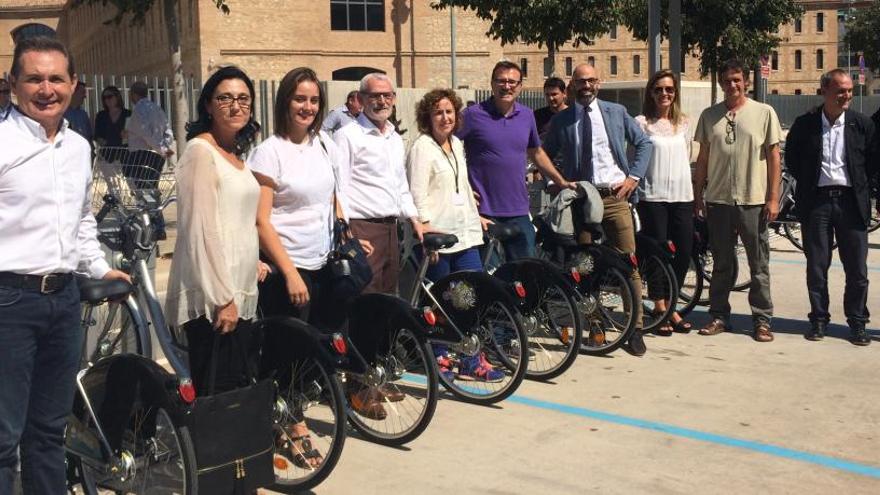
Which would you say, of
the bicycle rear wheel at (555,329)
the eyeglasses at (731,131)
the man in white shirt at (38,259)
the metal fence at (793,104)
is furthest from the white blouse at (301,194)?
the metal fence at (793,104)

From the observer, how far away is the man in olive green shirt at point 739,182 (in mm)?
8078

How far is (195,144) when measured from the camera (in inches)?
169

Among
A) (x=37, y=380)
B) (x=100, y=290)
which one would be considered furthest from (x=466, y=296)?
(x=37, y=380)

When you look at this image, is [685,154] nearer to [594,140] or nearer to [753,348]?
[594,140]

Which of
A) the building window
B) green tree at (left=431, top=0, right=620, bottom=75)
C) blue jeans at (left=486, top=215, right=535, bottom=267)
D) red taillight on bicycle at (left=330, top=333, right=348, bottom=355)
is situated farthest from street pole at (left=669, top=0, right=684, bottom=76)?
the building window

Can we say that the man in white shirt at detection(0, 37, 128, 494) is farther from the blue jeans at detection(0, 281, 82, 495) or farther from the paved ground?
the paved ground

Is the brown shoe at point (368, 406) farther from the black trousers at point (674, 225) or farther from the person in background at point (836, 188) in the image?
the person in background at point (836, 188)

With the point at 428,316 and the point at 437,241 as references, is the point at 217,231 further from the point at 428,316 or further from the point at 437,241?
the point at 437,241

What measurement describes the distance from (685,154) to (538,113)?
2440 millimetres

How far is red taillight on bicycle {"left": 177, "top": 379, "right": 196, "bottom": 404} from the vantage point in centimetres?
406

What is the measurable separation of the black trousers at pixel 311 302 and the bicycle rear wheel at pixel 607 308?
2.49m

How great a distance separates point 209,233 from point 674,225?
190 inches

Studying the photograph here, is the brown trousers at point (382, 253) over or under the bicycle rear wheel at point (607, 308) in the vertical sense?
over

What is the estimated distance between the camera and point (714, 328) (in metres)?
8.38
